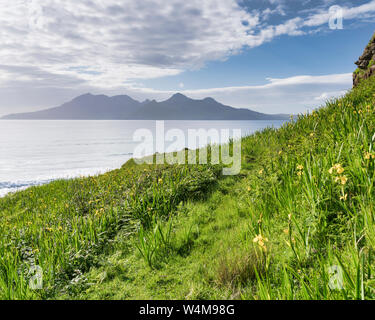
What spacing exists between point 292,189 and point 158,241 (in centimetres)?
230

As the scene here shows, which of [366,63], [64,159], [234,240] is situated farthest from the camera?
[64,159]

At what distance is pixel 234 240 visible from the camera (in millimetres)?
4039

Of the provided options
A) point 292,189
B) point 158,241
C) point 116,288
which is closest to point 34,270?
point 116,288

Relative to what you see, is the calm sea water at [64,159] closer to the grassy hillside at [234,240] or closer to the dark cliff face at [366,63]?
the grassy hillside at [234,240]

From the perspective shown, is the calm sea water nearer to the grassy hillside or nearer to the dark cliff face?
the grassy hillside

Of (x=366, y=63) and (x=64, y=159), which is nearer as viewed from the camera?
(x=366, y=63)

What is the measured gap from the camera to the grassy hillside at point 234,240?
98.5 inches

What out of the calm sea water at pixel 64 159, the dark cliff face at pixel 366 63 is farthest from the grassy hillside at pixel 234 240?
the dark cliff face at pixel 366 63

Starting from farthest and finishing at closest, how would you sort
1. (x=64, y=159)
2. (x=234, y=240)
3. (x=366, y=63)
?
(x=64, y=159)
(x=366, y=63)
(x=234, y=240)

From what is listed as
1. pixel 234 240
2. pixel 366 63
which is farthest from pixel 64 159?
pixel 234 240

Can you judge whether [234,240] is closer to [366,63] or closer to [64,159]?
[366,63]

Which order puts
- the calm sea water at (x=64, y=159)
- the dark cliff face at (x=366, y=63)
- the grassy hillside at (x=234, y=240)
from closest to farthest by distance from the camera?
the grassy hillside at (x=234, y=240) → the dark cliff face at (x=366, y=63) → the calm sea water at (x=64, y=159)

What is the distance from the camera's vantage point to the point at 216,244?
→ 13.3 ft
